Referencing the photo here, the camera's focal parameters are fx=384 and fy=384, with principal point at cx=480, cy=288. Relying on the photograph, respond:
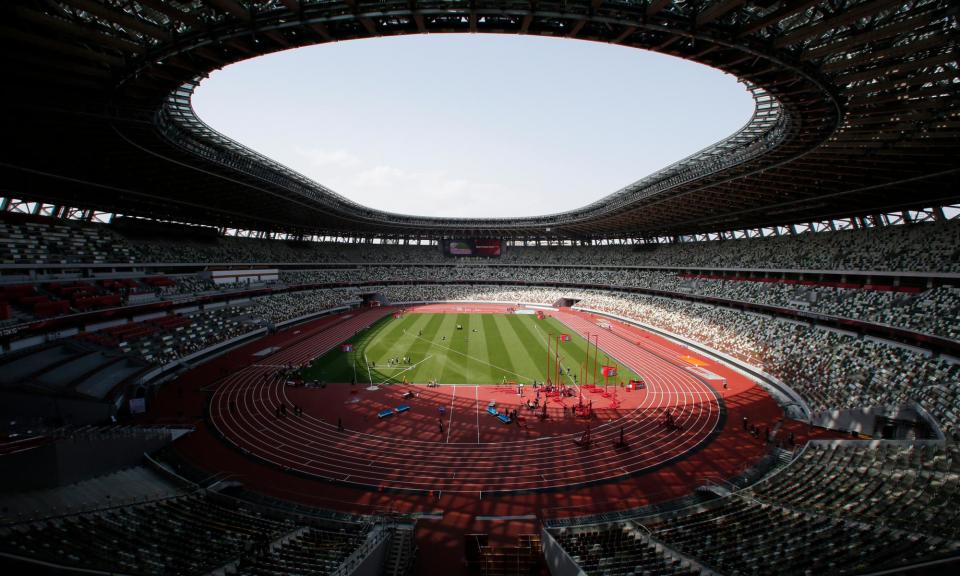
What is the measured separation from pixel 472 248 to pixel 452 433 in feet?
199

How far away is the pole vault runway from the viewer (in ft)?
58.3

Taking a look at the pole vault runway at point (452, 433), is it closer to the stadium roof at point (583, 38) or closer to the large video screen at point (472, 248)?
the stadium roof at point (583, 38)

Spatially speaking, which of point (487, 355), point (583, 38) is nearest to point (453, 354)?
point (487, 355)

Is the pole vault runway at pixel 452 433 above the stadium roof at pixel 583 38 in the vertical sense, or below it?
below

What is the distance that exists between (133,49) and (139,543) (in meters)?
14.8

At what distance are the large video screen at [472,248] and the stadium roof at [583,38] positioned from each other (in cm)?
4925

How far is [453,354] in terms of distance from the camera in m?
36.5

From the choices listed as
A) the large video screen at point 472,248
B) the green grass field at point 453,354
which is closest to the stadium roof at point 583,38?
the green grass field at point 453,354

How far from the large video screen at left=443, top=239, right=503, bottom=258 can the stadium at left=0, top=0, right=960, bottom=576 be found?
3548 cm

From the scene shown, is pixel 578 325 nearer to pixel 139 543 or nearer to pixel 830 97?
pixel 830 97

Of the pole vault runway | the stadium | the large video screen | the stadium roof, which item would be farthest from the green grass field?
the large video screen

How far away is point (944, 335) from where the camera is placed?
20188mm

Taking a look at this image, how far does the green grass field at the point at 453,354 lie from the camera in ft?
100

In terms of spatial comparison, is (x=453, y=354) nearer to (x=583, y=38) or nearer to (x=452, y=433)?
(x=452, y=433)
